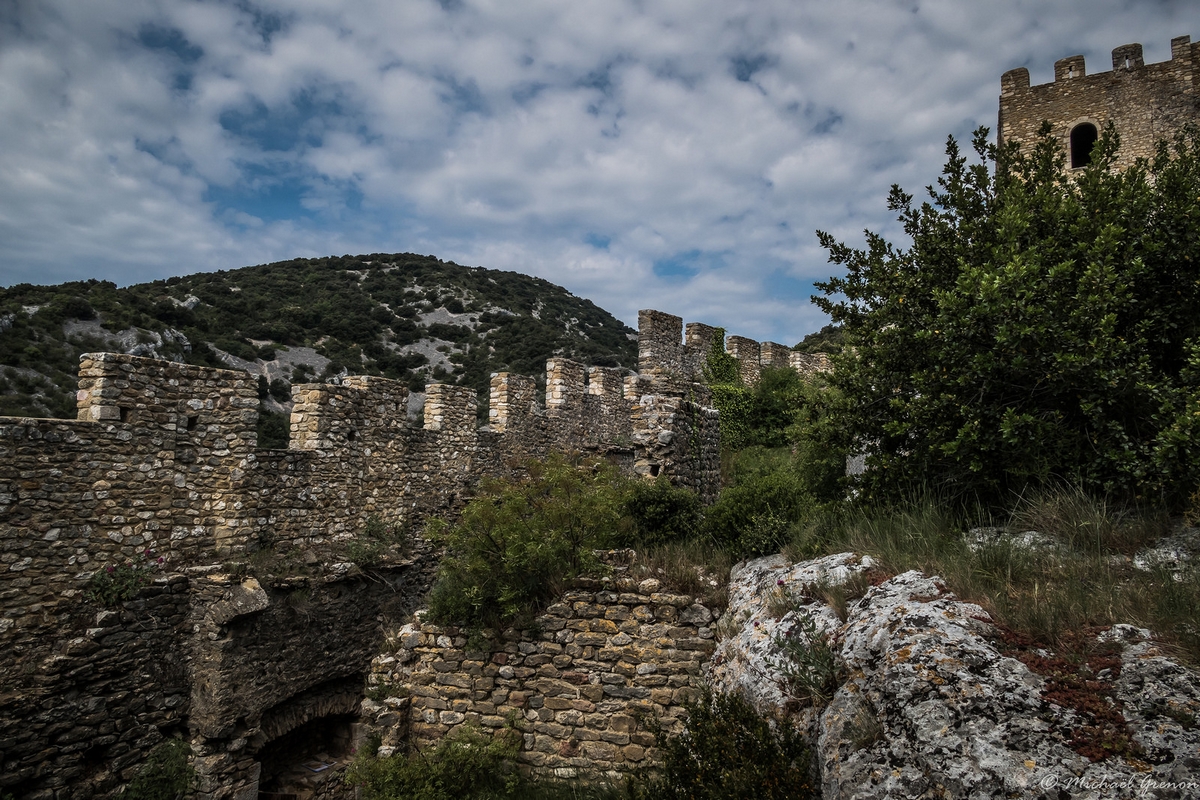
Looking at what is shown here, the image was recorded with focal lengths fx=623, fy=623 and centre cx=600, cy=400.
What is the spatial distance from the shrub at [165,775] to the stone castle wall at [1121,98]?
912 inches

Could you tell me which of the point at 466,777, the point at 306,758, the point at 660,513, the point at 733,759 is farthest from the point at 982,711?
the point at 306,758

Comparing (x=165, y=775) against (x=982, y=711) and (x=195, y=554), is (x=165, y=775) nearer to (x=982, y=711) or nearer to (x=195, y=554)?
(x=195, y=554)

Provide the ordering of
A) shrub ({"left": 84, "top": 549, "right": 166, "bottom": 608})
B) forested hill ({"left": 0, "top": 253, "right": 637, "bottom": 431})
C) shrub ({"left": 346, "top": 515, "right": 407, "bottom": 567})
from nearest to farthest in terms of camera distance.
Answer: shrub ({"left": 84, "top": 549, "right": 166, "bottom": 608}) < shrub ({"left": 346, "top": 515, "right": 407, "bottom": 567}) < forested hill ({"left": 0, "top": 253, "right": 637, "bottom": 431})

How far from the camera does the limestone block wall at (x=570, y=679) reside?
6.48 m

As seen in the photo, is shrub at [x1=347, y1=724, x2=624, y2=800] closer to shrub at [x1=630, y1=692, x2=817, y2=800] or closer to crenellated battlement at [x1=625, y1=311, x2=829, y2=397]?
shrub at [x1=630, y1=692, x2=817, y2=800]

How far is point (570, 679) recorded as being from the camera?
22.3ft

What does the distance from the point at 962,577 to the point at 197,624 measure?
9369 millimetres

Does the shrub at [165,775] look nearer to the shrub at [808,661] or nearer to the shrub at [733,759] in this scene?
the shrub at [733,759]

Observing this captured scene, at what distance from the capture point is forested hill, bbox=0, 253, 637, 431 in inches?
645

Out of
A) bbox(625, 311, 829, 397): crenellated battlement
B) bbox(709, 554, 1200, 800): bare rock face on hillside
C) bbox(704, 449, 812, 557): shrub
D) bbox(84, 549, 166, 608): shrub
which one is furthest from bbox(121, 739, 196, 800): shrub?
bbox(625, 311, 829, 397): crenellated battlement

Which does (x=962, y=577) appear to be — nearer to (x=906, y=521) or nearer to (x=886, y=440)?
(x=906, y=521)

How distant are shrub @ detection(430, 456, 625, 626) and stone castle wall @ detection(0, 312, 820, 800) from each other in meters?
2.08

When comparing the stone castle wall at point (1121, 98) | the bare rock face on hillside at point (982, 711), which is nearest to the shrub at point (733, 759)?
the bare rock face on hillside at point (982, 711)

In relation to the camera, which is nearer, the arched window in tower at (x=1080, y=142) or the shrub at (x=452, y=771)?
the shrub at (x=452, y=771)
